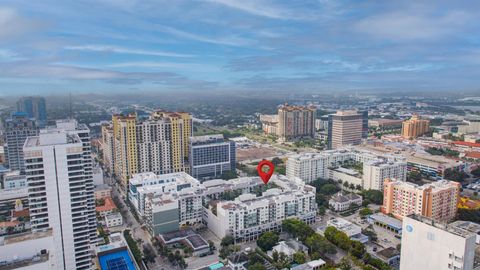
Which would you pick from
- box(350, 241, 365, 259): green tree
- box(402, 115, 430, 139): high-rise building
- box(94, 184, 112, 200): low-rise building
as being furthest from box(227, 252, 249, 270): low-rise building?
box(402, 115, 430, 139): high-rise building

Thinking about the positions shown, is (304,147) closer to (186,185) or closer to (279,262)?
(186,185)

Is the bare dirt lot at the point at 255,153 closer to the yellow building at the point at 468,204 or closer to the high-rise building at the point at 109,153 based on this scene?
the high-rise building at the point at 109,153

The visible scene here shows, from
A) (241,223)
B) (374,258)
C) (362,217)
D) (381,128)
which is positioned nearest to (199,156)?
(241,223)

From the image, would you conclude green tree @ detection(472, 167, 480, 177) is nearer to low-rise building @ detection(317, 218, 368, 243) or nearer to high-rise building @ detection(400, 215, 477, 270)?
low-rise building @ detection(317, 218, 368, 243)

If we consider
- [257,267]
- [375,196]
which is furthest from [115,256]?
[375,196]

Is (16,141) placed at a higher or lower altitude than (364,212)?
higher

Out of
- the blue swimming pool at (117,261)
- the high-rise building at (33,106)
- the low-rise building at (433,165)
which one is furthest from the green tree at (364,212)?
the high-rise building at (33,106)

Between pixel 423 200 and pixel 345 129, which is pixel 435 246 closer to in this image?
pixel 423 200
